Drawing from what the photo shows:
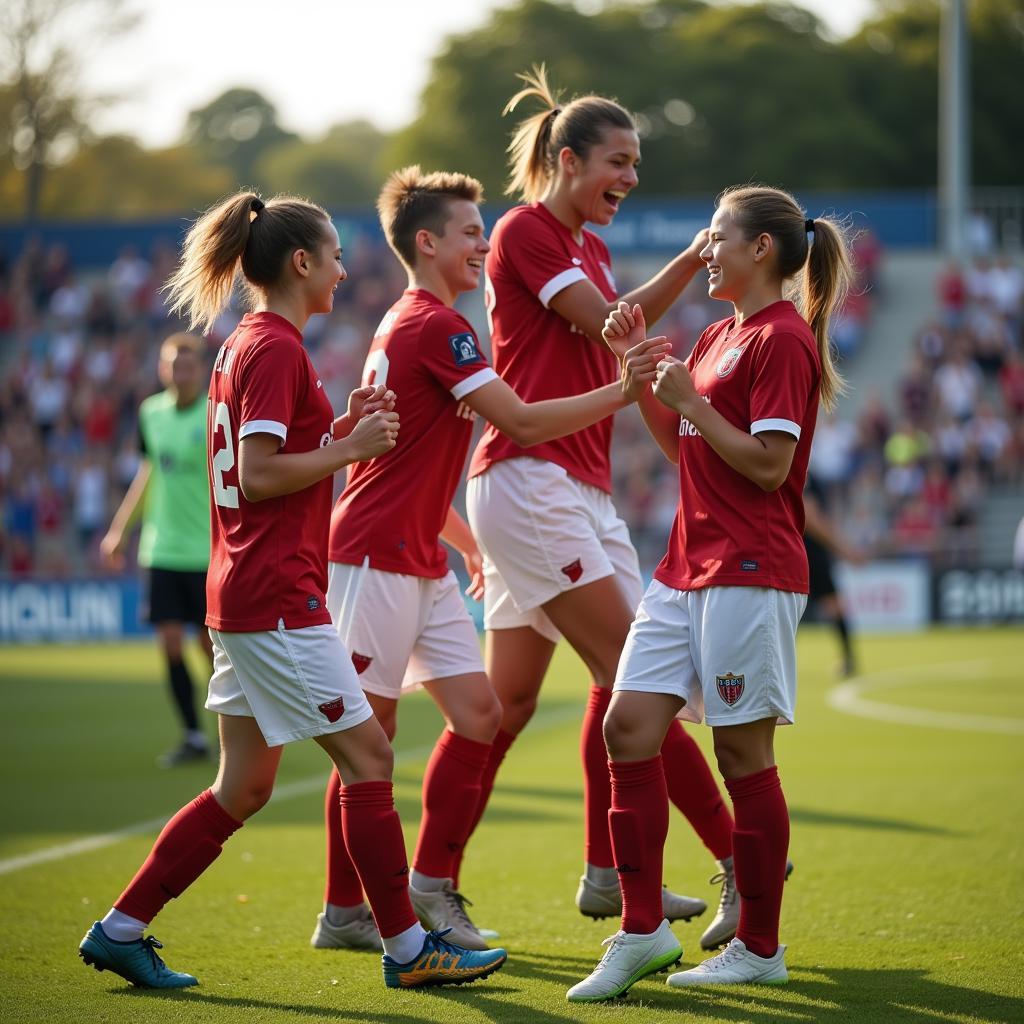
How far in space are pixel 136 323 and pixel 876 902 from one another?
25.6 m

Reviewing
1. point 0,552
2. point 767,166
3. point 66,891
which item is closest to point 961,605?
point 0,552

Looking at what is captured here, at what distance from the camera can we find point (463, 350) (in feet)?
17.2

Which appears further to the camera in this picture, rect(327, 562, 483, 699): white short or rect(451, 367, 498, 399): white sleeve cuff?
rect(327, 562, 483, 699): white short

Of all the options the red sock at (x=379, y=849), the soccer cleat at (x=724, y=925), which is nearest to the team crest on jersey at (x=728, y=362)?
the red sock at (x=379, y=849)

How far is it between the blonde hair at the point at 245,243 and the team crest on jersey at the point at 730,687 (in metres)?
1.86

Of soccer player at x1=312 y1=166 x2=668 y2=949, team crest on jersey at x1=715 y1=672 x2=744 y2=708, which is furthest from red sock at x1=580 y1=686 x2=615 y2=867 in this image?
team crest on jersey at x1=715 y1=672 x2=744 y2=708

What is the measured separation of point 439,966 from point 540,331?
2.24 meters

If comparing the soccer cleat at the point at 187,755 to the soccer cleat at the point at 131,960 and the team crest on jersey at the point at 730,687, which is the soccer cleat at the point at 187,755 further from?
the team crest on jersey at the point at 730,687

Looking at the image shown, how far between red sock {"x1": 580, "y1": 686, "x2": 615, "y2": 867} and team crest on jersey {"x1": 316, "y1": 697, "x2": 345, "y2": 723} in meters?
1.26

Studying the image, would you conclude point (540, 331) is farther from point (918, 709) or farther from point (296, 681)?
point (918, 709)

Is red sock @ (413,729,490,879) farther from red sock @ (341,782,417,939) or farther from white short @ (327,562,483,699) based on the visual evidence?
red sock @ (341,782,417,939)

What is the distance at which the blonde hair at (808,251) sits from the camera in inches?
192

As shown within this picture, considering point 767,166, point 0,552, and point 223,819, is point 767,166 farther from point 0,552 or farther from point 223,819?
point 223,819

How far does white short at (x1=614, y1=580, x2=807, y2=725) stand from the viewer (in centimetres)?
468
